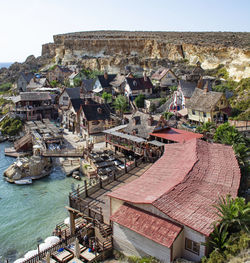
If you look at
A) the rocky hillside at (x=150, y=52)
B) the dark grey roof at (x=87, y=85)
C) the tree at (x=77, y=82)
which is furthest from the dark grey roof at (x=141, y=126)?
the tree at (x=77, y=82)

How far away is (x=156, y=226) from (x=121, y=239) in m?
3.88

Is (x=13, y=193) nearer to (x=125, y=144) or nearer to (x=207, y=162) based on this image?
(x=125, y=144)

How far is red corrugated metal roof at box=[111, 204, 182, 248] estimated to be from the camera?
1906 centimetres

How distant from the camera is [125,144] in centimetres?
4284

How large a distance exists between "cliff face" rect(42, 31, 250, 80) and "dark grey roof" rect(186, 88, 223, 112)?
Result: 1658cm

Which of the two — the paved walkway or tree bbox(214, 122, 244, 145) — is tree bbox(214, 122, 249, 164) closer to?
tree bbox(214, 122, 244, 145)

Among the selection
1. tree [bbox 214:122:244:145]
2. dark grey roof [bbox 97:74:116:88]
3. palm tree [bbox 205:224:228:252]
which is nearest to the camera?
palm tree [bbox 205:224:228:252]

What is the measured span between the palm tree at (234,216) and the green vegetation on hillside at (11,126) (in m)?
54.0

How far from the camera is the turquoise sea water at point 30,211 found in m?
29.2

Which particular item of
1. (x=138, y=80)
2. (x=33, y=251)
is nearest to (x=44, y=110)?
(x=138, y=80)

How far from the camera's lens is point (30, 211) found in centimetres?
3484

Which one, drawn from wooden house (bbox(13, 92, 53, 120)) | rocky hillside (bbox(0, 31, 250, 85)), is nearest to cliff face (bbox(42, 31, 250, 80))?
rocky hillside (bbox(0, 31, 250, 85))

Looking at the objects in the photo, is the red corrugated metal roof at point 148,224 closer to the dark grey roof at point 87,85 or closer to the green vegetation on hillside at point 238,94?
the green vegetation on hillside at point 238,94

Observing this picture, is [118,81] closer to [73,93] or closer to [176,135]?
[73,93]
